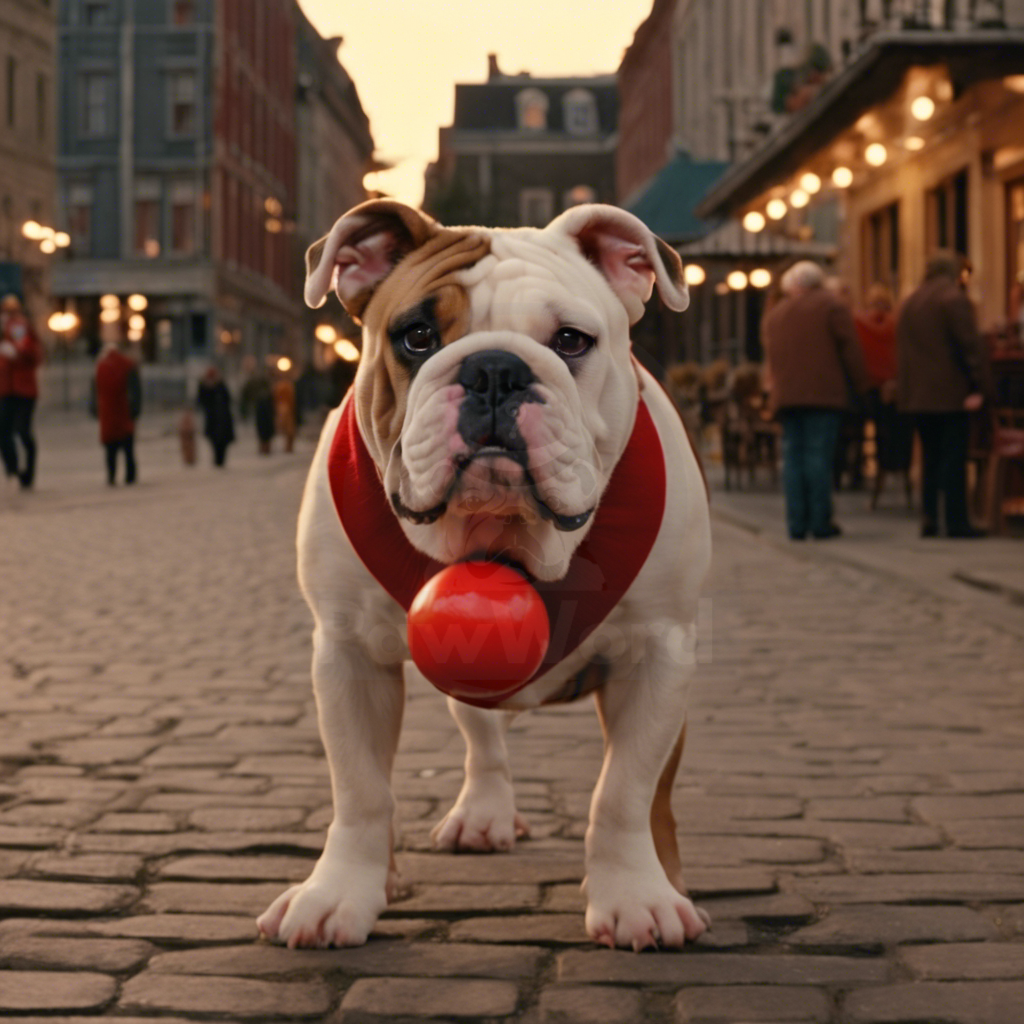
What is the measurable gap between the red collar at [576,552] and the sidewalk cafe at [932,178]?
843 centimetres

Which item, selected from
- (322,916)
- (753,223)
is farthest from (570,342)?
(753,223)

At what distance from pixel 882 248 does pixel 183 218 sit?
3734 cm

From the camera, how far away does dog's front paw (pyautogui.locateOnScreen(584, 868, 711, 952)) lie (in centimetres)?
301

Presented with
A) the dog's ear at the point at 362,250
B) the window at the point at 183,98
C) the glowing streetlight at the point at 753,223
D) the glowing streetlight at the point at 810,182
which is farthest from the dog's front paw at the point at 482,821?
the window at the point at 183,98

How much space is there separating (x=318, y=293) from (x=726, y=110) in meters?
29.1

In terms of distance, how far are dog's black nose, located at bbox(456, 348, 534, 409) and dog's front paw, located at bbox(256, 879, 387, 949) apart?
3.32ft

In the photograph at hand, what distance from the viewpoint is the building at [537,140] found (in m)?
68.1

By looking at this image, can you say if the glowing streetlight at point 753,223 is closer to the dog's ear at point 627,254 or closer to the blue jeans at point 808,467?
the blue jeans at point 808,467

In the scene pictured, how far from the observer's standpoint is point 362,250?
3156 millimetres

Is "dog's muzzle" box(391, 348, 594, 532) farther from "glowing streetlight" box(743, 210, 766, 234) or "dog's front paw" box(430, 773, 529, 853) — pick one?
"glowing streetlight" box(743, 210, 766, 234)

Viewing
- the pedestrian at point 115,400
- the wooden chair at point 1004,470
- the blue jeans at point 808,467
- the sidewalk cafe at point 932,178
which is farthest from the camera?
the pedestrian at point 115,400

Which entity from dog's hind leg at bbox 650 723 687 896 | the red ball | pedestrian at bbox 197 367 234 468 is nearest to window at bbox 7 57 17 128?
pedestrian at bbox 197 367 234 468

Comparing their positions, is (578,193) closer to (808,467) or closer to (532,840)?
(808,467)

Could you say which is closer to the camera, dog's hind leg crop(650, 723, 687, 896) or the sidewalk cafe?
dog's hind leg crop(650, 723, 687, 896)
